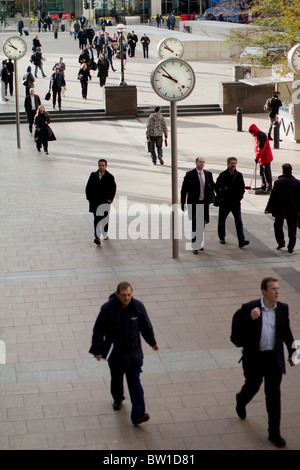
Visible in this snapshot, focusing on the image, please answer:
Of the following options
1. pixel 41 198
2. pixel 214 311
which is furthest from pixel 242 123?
pixel 214 311

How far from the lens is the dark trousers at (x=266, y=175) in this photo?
62.1 ft

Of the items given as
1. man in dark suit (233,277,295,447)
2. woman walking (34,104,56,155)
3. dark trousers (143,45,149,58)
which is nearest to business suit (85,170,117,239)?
man in dark suit (233,277,295,447)

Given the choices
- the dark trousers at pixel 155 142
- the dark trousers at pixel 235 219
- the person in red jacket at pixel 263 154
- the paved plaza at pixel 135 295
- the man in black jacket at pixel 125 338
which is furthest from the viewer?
the dark trousers at pixel 155 142

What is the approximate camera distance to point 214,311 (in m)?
12.2

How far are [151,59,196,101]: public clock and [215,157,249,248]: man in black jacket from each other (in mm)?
1464

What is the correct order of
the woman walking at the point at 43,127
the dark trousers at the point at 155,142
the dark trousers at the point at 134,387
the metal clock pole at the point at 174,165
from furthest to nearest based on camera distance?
the woman walking at the point at 43,127 → the dark trousers at the point at 155,142 → the metal clock pole at the point at 174,165 → the dark trousers at the point at 134,387

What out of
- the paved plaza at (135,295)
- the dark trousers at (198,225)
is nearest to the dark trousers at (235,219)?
the paved plaza at (135,295)

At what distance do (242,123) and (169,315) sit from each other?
18.7 meters

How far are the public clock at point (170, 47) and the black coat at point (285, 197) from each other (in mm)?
17251

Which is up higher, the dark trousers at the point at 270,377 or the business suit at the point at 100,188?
the business suit at the point at 100,188

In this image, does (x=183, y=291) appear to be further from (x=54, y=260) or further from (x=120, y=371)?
(x=120, y=371)

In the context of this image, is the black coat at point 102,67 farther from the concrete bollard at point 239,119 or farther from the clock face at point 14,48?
the clock face at point 14,48

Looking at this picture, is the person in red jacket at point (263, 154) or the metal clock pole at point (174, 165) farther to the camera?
the person in red jacket at point (263, 154)

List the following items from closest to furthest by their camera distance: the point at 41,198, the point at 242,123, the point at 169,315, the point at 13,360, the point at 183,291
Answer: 1. the point at 13,360
2. the point at 169,315
3. the point at 183,291
4. the point at 41,198
5. the point at 242,123
